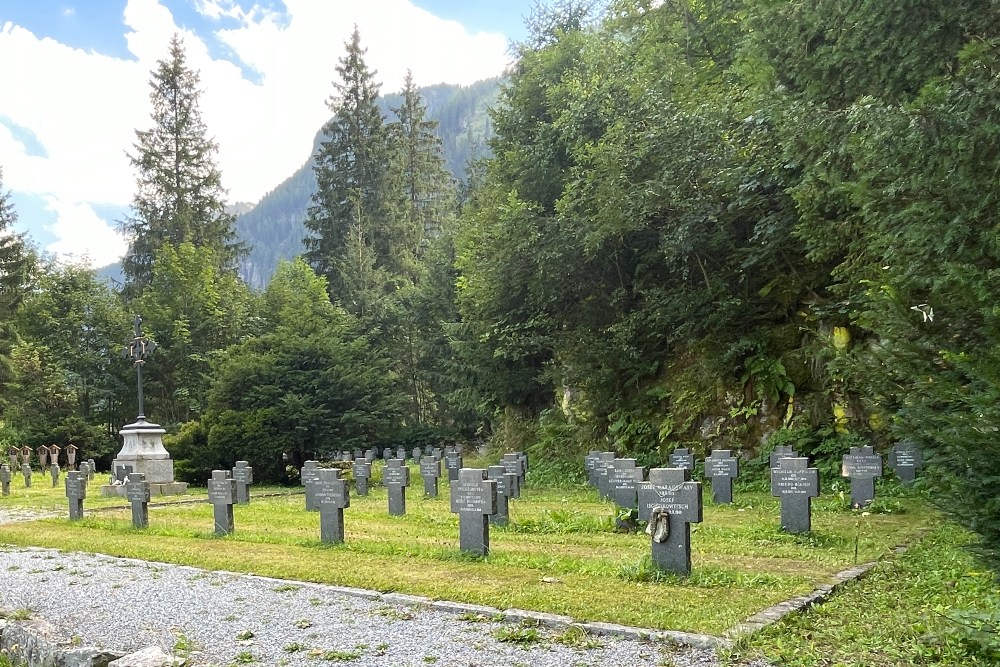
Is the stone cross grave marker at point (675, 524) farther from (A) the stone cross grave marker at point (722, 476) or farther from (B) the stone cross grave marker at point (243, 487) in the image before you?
(B) the stone cross grave marker at point (243, 487)

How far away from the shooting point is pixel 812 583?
6.52m

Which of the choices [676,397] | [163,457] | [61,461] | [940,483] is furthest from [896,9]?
[61,461]

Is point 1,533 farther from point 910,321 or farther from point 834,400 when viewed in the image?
point 834,400

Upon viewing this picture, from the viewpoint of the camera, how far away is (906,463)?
12984 mm

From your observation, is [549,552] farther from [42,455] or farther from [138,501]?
[42,455]

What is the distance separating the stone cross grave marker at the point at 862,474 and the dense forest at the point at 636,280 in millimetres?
1516

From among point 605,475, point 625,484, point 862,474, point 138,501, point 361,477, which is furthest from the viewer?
point 361,477

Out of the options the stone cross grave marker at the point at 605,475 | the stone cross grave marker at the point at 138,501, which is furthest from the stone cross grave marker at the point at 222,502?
the stone cross grave marker at the point at 605,475

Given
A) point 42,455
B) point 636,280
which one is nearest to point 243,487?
point 636,280

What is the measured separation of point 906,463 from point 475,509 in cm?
837

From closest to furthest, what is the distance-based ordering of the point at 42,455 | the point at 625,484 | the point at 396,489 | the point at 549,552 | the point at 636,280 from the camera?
the point at 549,552 → the point at 625,484 → the point at 396,489 → the point at 636,280 → the point at 42,455

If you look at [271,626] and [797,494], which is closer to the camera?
[271,626]

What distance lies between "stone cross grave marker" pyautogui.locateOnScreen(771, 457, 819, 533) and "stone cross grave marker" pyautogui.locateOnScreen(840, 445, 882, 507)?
251 cm

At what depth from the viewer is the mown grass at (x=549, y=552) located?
6098 millimetres
